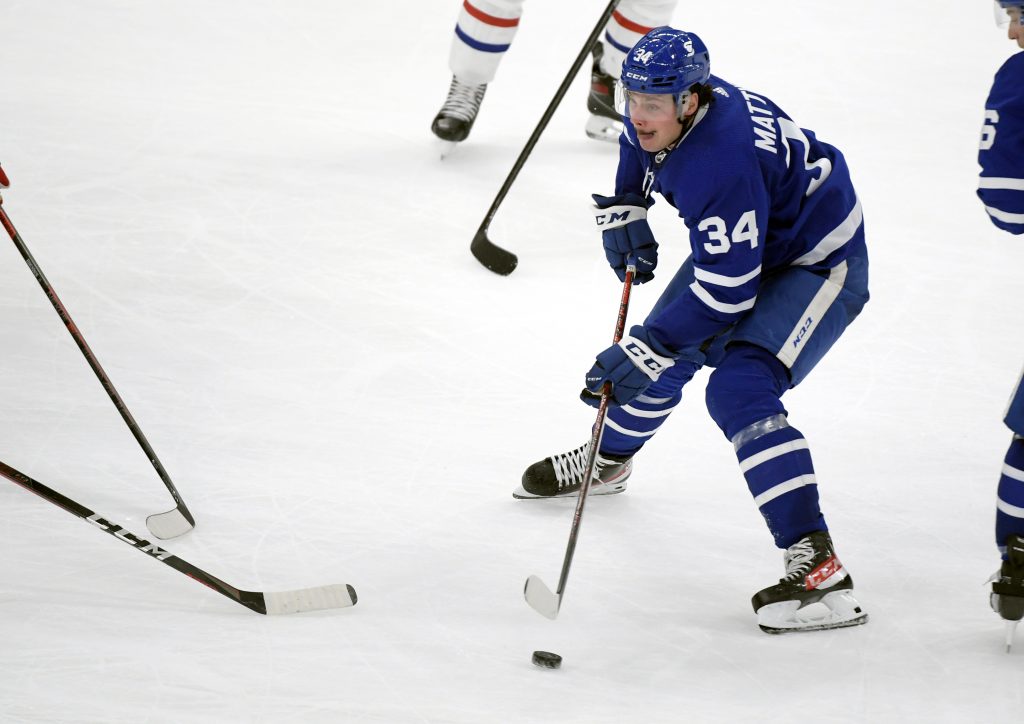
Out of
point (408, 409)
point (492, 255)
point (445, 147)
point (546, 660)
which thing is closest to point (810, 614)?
point (546, 660)

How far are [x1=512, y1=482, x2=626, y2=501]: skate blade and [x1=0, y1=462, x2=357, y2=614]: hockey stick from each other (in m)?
0.53

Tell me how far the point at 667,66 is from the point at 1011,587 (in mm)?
1000

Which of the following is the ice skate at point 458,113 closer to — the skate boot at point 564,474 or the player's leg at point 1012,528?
the skate boot at point 564,474

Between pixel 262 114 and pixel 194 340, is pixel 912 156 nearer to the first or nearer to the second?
pixel 262 114

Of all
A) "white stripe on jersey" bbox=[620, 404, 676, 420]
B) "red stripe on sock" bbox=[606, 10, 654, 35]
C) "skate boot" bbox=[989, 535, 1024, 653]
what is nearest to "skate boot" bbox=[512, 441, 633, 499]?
"white stripe on jersey" bbox=[620, 404, 676, 420]

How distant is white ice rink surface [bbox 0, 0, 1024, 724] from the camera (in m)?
1.80

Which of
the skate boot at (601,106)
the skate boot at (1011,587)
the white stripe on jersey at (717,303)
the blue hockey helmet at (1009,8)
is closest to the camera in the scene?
the blue hockey helmet at (1009,8)

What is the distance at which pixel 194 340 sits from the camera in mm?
2887

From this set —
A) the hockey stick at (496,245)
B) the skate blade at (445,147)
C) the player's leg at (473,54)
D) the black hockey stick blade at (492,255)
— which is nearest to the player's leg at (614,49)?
the player's leg at (473,54)

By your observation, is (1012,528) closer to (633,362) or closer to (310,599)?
(633,362)

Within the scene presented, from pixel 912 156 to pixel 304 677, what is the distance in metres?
3.36

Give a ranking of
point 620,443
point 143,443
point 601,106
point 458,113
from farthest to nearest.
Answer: point 601,106 → point 458,113 → point 620,443 → point 143,443

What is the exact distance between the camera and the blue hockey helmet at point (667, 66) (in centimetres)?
191

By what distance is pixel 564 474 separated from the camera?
2.39 m
